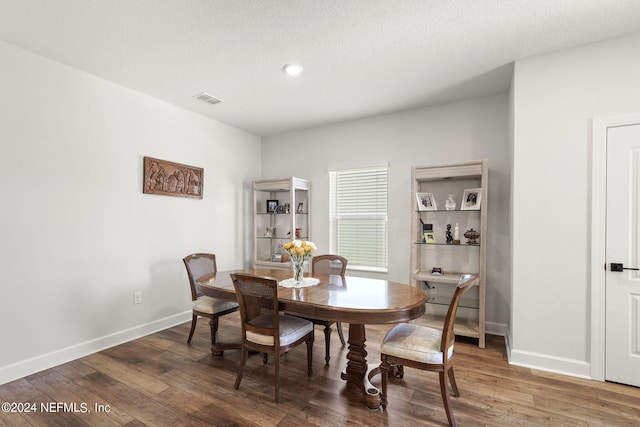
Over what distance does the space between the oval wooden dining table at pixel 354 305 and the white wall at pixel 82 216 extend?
3.66ft

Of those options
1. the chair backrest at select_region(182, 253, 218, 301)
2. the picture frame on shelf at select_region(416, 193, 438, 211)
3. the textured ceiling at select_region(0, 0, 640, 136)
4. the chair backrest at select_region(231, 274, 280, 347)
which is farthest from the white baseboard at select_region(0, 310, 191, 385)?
the picture frame on shelf at select_region(416, 193, 438, 211)

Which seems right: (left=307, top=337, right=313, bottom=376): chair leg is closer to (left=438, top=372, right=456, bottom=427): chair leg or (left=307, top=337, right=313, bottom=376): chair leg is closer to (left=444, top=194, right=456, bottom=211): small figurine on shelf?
(left=438, top=372, right=456, bottom=427): chair leg

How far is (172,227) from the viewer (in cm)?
385

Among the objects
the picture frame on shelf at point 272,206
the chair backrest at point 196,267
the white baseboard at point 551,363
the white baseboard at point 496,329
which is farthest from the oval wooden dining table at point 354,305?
the picture frame on shelf at point 272,206

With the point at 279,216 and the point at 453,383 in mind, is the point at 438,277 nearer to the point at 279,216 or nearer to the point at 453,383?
the point at 453,383

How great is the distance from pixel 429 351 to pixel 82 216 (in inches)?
133

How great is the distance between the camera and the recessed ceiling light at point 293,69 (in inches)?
112

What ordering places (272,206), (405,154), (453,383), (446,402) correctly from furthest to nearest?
(272,206) < (405,154) < (453,383) < (446,402)

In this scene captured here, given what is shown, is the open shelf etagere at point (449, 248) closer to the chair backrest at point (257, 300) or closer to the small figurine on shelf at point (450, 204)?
the small figurine on shelf at point (450, 204)

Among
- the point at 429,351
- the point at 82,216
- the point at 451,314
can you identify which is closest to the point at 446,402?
the point at 429,351

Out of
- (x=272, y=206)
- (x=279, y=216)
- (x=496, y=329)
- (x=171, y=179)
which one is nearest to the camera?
(x=496, y=329)

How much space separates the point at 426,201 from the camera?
3668 mm

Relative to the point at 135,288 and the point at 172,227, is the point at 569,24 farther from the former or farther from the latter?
the point at 135,288

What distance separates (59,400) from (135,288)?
1322mm
